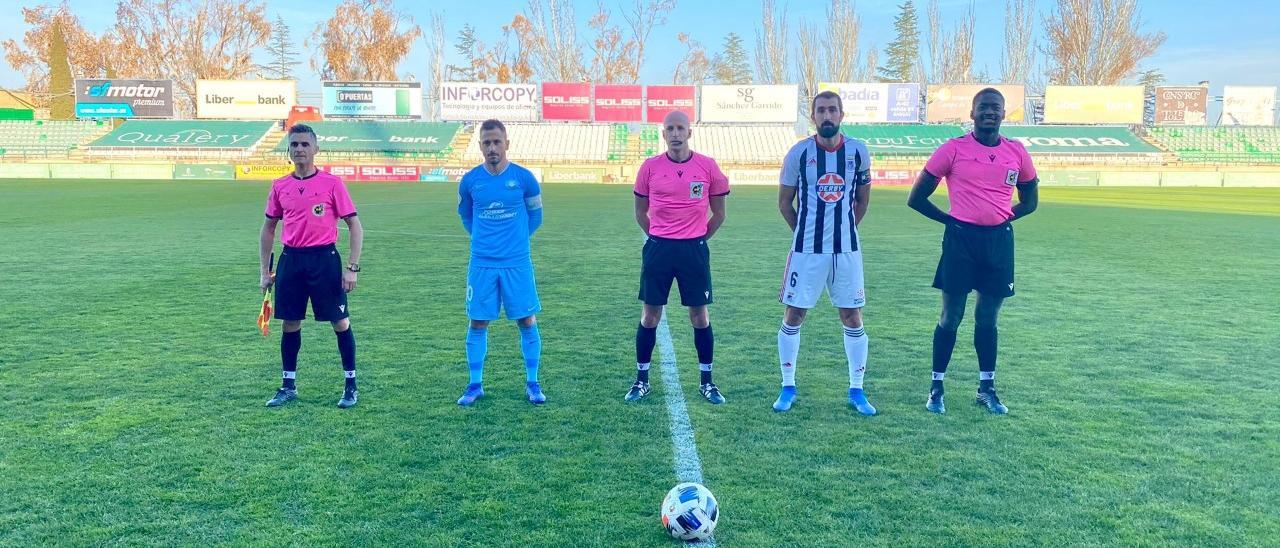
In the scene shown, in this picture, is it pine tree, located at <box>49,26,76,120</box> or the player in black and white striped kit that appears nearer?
the player in black and white striped kit

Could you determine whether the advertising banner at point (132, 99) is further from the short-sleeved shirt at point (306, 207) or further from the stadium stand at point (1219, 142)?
the stadium stand at point (1219, 142)

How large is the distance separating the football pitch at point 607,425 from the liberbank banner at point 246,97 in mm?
47643

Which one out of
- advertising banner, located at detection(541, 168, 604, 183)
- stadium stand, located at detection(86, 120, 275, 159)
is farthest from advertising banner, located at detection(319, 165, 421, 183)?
stadium stand, located at detection(86, 120, 275, 159)

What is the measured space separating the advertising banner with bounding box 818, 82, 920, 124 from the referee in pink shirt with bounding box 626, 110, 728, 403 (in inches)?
2008

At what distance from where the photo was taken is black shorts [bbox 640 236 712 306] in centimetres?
562

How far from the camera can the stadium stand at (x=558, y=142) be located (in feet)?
175

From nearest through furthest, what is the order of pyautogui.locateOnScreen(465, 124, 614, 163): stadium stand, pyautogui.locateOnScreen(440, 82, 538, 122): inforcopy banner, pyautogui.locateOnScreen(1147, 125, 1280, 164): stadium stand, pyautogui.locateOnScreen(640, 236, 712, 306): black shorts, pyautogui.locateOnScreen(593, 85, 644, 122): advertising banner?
1. pyautogui.locateOnScreen(640, 236, 712, 306): black shorts
2. pyautogui.locateOnScreen(1147, 125, 1280, 164): stadium stand
3. pyautogui.locateOnScreen(465, 124, 614, 163): stadium stand
4. pyautogui.locateOnScreen(440, 82, 538, 122): inforcopy banner
5. pyautogui.locateOnScreen(593, 85, 644, 122): advertising banner

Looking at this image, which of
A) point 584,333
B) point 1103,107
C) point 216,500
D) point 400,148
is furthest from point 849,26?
point 216,500

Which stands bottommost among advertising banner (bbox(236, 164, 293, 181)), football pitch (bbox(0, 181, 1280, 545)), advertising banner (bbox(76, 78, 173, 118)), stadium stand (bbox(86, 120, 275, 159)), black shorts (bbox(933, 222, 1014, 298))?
football pitch (bbox(0, 181, 1280, 545))

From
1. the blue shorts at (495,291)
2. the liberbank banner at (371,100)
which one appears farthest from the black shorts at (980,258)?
the liberbank banner at (371,100)

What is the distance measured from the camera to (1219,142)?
55.4 meters

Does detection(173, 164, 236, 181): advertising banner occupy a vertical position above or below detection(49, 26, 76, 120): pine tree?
below

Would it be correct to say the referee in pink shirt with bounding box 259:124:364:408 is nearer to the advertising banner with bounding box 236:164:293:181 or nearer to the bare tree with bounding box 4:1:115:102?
the advertising banner with bounding box 236:164:293:181

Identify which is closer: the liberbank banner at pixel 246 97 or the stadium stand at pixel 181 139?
the stadium stand at pixel 181 139
